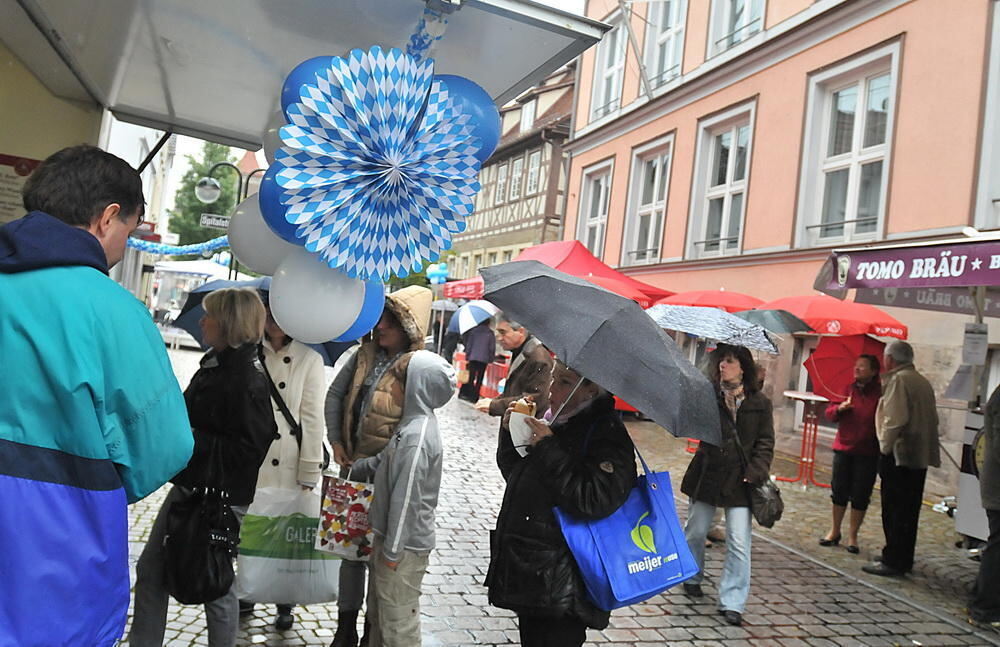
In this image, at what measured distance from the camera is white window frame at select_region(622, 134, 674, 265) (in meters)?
16.6

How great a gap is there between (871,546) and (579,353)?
19.7ft

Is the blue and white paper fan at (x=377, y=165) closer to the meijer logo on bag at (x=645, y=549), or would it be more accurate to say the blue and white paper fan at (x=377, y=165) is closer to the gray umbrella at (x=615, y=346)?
the gray umbrella at (x=615, y=346)

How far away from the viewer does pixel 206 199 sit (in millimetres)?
16078

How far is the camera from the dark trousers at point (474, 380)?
1547cm

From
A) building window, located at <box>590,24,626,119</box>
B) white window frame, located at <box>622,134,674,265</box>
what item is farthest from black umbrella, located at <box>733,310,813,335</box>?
building window, located at <box>590,24,626,119</box>

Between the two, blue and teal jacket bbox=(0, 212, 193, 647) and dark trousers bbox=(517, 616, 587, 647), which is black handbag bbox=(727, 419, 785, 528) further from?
blue and teal jacket bbox=(0, 212, 193, 647)

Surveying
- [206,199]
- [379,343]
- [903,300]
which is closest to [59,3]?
[379,343]

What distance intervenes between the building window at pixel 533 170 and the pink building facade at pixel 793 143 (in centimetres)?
926

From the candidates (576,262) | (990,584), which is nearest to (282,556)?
(990,584)

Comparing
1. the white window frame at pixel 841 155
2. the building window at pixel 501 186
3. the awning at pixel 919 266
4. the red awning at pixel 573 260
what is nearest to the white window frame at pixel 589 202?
the white window frame at pixel 841 155

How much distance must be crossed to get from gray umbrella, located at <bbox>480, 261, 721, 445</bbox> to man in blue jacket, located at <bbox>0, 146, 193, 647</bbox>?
4.18ft

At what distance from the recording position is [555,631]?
2703 mm

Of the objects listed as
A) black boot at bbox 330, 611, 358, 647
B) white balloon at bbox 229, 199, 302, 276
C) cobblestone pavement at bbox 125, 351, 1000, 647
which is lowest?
cobblestone pavement at bbox 125, 351, 1000, 647

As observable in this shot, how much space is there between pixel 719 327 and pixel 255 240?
355 cm
